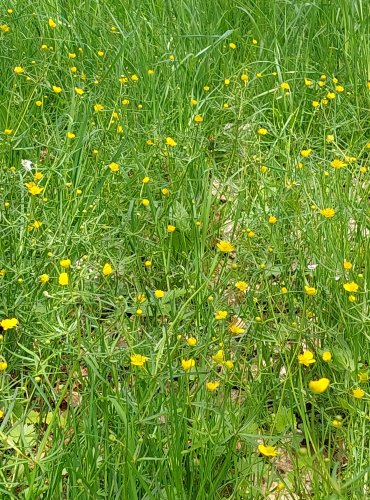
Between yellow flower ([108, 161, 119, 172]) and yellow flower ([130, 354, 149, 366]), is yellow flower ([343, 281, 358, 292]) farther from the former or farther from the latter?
yellow flower ([108, 161, 119, 172])

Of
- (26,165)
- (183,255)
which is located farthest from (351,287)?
(26,165)

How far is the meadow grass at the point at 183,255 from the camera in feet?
5.52

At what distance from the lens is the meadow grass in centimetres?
168

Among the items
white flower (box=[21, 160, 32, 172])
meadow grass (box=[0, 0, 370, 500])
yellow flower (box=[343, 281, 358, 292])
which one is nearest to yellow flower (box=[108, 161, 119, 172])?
meadow grass (box=[0, 0, 370, 500])

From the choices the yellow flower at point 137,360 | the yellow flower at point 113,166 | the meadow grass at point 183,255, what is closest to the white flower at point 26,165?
the meadow grass at point 183,255

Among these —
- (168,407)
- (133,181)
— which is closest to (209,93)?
(133,181)

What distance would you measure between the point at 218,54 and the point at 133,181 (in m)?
1.09

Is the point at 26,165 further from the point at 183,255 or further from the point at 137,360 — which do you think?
the point at 137,360

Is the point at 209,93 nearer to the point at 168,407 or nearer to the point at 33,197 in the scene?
the point at 33,197

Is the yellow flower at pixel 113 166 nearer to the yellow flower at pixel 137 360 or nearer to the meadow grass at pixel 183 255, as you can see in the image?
the meadow grass at pixel 183 255

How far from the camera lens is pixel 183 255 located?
2363 mm

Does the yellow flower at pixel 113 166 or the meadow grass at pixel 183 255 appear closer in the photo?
the meadow grass at pixel 183 255

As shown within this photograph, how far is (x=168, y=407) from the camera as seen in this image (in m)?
1.71

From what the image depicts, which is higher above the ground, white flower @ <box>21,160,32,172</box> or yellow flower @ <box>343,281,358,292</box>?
white flower @ <box>21,160,32,172</box>
